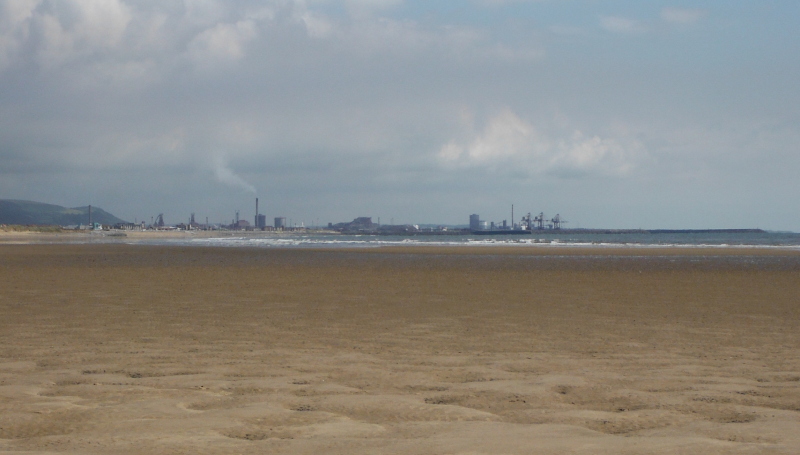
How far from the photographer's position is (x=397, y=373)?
657 centimetres

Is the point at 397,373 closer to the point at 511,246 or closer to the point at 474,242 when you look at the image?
the point at 511,246

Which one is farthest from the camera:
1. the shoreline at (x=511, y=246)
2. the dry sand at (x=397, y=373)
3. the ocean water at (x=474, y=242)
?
the ocean water at (x=474, y=242)

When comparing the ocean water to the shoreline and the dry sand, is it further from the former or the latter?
the dry sand

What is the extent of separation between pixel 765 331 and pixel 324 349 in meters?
6.12

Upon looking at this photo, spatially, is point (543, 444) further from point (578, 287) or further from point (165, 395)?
point (578, 287)

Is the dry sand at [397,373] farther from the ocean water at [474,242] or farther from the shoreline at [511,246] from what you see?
the ocean water at [474,242]

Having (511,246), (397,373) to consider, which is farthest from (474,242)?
(397,373)

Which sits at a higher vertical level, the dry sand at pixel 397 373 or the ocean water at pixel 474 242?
the ocean water at pixel 474 242

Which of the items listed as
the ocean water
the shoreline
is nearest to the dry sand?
the shoreline

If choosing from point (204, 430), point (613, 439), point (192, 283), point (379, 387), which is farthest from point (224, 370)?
point (192, 283)

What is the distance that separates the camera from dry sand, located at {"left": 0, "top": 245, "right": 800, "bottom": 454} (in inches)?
169

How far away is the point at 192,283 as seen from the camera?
59.0 feet

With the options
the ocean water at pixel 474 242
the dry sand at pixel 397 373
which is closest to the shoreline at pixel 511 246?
the ocean water at pixel 474 242

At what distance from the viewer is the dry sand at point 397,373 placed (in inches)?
169
